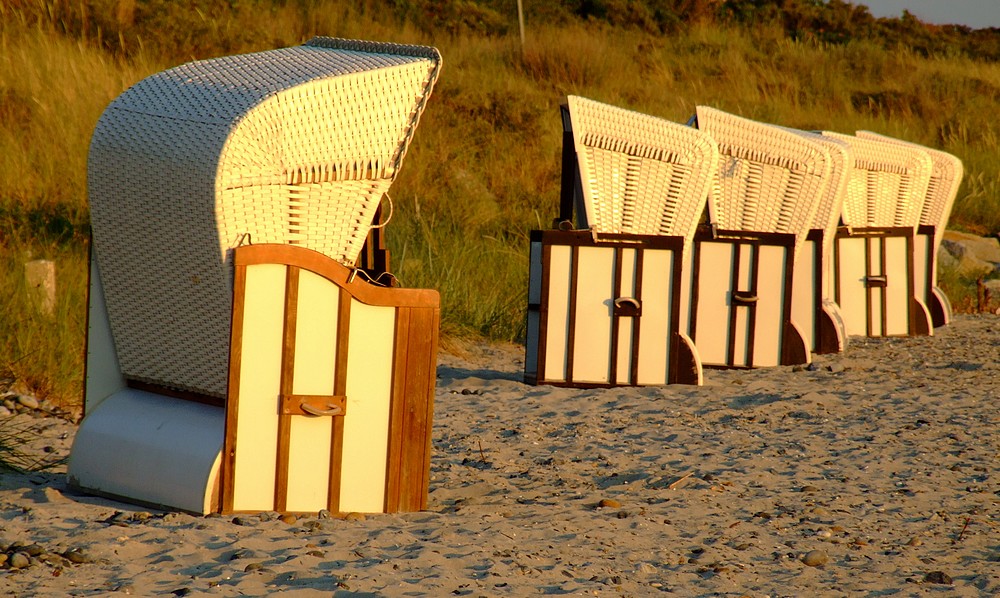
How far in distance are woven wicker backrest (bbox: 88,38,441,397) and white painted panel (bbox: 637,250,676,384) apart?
2.48 m

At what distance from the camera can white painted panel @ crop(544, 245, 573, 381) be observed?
18.9ft

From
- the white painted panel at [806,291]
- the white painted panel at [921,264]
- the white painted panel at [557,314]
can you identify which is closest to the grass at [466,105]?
the white painted panel at [557,314]

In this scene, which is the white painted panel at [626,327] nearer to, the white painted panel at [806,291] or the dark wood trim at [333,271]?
the white painted panel at [806,291]

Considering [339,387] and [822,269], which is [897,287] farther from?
[339,387]

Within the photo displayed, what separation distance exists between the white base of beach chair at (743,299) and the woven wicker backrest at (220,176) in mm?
3141

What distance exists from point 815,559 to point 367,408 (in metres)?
1.42

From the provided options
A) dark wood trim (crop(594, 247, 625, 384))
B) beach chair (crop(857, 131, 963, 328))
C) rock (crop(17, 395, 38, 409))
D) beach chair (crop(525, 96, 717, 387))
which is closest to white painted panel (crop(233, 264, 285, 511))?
rock (crop(17, 395, 38, 409))

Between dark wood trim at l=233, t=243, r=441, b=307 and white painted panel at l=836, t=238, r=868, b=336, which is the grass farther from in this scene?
white painted panel at l=836, t=238, r=868, b=336

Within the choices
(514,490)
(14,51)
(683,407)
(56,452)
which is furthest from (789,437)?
(14,51)

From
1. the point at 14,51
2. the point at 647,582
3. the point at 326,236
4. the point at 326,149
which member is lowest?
the point at 647,582

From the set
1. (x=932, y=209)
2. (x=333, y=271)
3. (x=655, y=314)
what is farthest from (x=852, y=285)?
(x=333, y=271)

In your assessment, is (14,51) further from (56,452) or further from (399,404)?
(399,404)

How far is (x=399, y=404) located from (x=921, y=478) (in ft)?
6.70

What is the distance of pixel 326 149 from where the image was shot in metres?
3.48
